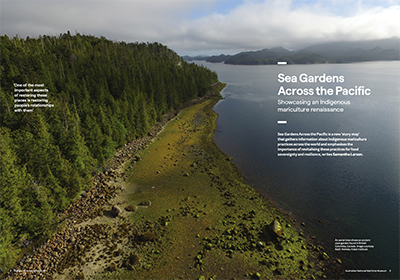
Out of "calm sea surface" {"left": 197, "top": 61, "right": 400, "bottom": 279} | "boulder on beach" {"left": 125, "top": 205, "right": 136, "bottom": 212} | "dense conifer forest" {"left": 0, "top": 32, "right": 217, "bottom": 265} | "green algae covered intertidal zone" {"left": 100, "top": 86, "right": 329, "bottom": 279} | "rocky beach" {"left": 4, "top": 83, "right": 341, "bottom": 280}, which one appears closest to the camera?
"rocky beach" {"left": 4, "top": 83, "right": 341, "bottom": 280}

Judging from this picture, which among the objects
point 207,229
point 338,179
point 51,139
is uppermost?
point 51,139

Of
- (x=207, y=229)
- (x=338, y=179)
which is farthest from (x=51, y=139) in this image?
(x=338, y=179)

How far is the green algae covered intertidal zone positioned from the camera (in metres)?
27.6

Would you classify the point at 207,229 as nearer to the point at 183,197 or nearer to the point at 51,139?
the point at 183,197

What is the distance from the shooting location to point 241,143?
239 feet

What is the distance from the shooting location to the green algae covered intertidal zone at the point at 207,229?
2764 cm

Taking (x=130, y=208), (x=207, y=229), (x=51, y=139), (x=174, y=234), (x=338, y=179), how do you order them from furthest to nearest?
(x=338, y=179) → (x=51, y=139) → (x=130, y=208) → (x=207, y=229) → (x=174, y=234)

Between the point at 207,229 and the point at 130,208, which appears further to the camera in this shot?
the point at 130,208

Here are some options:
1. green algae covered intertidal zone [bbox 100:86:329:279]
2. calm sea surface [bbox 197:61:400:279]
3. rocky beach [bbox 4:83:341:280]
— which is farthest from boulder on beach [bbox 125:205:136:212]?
calm sea surface [bbox 197:61:400:279]

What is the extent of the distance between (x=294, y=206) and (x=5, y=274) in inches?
1882

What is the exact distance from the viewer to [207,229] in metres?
34.3

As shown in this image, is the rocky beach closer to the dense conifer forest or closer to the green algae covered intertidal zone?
the green algae covered intertidal zone

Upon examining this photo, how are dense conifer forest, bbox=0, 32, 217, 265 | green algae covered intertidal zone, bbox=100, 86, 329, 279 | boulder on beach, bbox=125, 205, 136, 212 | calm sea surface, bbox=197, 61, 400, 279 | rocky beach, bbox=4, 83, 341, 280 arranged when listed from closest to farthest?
rocky beach, bbox=4, 83, 341, 280
green algae covered intertidal zone, bbox=100, 86, 329, 279
dense conifer forest, bbox=0, 32, 217, 265
calm sea surface, bbox=197, 61, 400, 279
boulder on beach, bbox=125, 205, 136, 212

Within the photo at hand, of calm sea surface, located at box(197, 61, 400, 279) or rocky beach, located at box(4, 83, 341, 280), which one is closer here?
rocky beach, located at box(4, 83, 341, 280)
